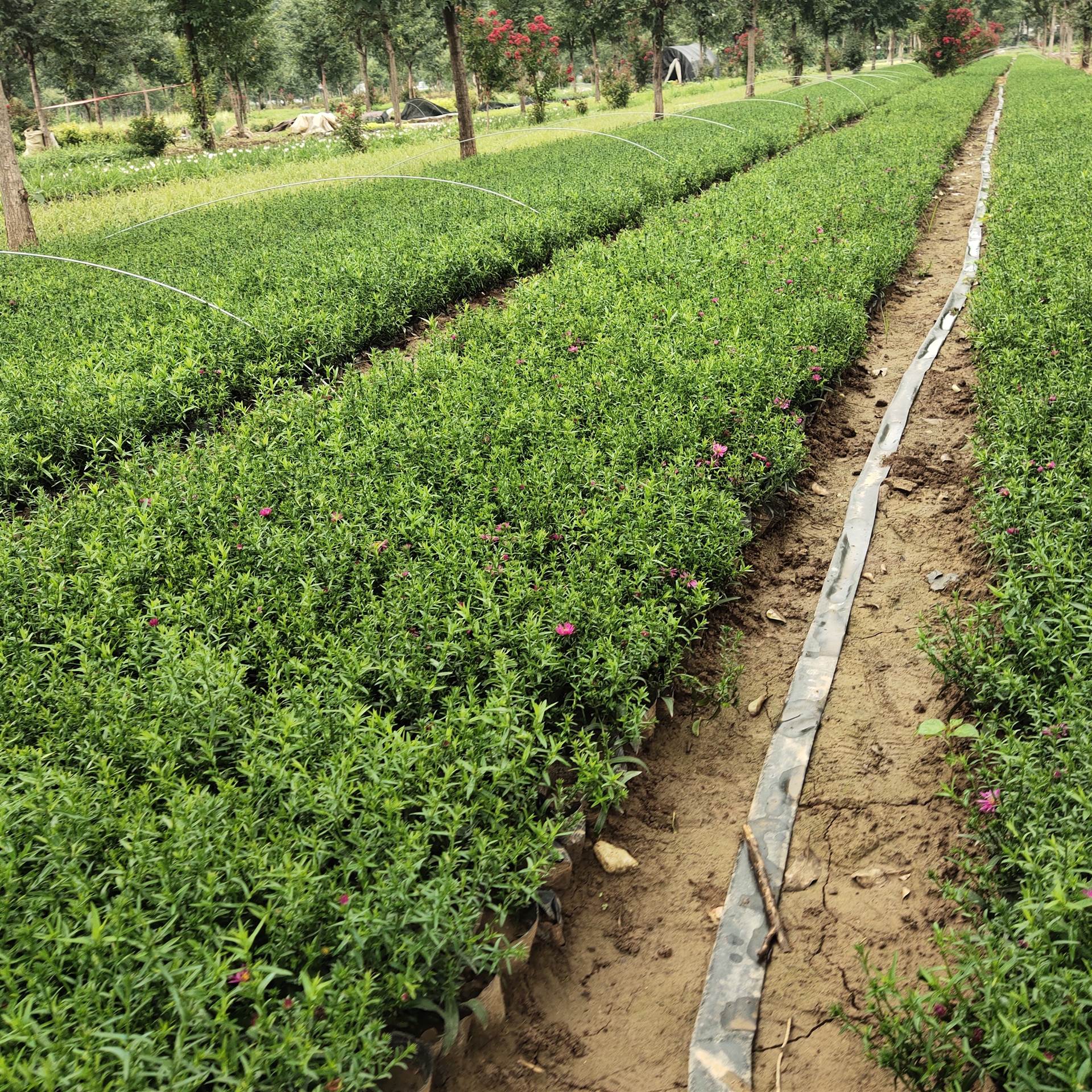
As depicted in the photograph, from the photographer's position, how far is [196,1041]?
6.62 feet

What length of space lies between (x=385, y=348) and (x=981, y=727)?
659 centimetres

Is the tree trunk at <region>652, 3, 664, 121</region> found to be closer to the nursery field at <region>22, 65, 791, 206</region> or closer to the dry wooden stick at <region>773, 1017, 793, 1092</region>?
the nursery field at <region>22, 65, 791, 206</region>

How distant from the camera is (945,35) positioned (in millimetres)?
41500

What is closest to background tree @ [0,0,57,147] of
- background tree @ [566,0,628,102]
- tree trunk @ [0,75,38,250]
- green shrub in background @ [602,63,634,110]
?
background tree @ [566,0,628,102]

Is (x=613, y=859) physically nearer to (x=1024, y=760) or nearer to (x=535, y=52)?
(x=1024, y=760)

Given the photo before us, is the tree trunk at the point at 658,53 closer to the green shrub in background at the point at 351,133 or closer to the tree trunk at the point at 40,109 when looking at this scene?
the green shrub in background at the point at 351,133

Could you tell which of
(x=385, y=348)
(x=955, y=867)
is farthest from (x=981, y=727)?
(x=385, y=348)

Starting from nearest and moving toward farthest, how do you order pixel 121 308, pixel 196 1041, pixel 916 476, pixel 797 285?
1. pixel 196 1041
2. pixel 916 476
3. pixel 797 285
4. pixel 121 308

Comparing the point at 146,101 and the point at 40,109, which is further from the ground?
the point at 146,101

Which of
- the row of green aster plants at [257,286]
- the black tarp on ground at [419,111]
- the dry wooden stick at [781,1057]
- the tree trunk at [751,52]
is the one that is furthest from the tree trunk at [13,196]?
the black tarp on ground at [419,111]

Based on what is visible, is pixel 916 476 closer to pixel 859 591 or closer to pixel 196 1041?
pixel 859 591

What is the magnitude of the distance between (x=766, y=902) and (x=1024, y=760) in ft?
3.18

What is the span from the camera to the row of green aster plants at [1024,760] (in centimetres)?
213

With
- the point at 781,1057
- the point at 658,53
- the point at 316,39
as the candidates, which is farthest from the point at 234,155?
the point at 316,39
